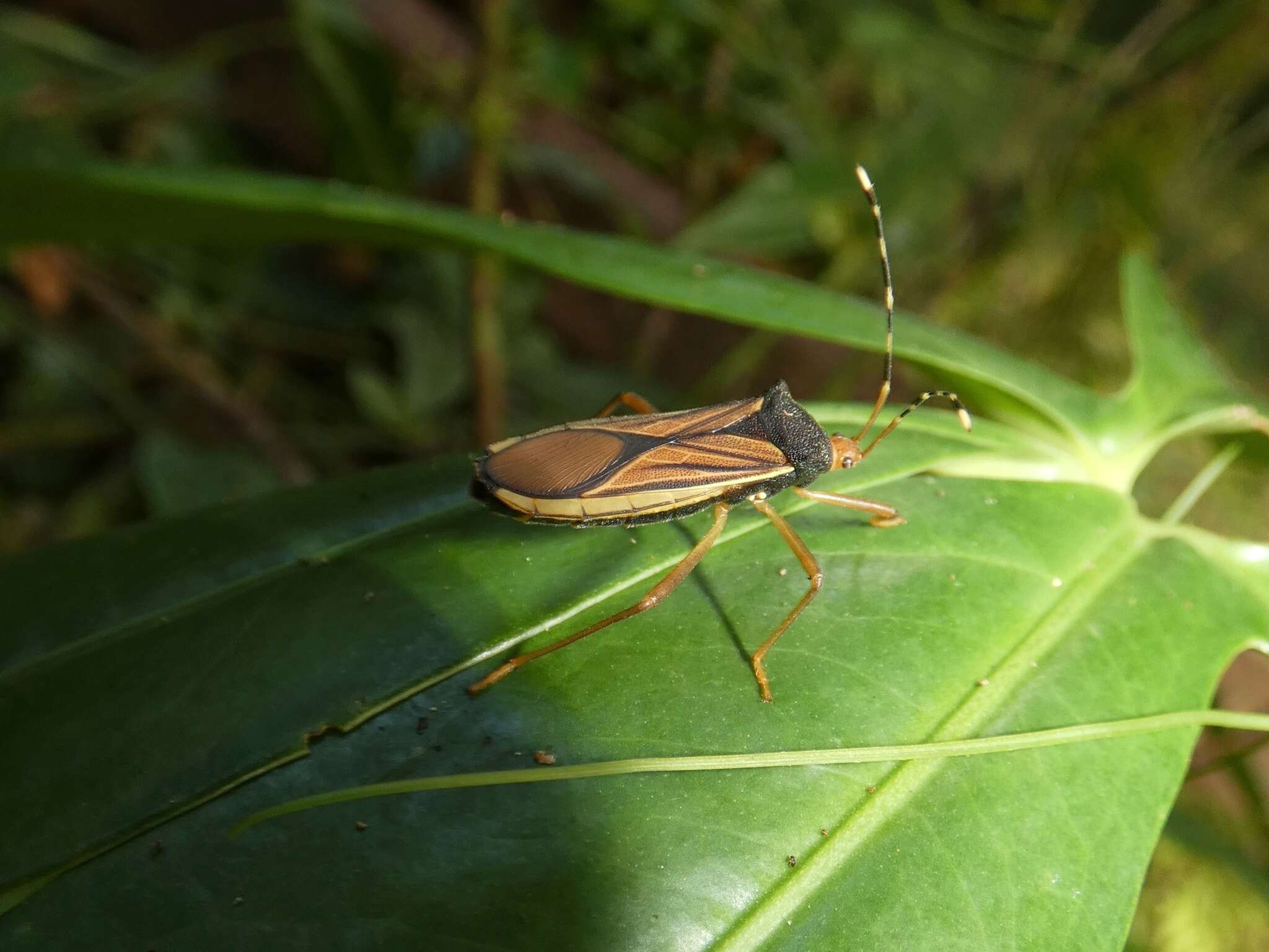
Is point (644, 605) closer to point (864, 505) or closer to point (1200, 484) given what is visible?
point (864, 505)

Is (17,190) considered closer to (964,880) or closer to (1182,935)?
(964,880)

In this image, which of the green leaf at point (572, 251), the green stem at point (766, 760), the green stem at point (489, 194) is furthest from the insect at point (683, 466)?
the green stem at point (489, 194)

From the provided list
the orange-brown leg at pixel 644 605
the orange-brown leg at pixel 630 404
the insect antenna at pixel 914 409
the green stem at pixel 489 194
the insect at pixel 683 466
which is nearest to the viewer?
the orange-brown leg at pixel 644 605

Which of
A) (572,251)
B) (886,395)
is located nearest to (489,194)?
(572,251)

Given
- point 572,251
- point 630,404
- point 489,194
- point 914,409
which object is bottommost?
point 489,194

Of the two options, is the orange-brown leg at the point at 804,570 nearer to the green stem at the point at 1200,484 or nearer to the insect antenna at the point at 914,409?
the insect antenna at the point at 914,409

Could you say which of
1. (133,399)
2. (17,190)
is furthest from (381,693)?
(133,399)
